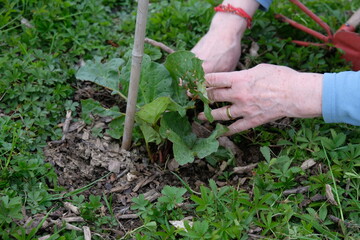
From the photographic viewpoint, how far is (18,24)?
282 centimetres

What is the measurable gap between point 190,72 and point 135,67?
1.13ft

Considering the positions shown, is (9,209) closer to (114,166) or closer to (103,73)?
(114,166)

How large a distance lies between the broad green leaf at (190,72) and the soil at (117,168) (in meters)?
0.35

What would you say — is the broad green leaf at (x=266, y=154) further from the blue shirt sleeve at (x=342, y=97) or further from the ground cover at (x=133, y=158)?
the blue shirt sleeve at (x=342, y=97)

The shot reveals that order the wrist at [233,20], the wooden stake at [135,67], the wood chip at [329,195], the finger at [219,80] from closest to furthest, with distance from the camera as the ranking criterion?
the wooden stake at [135,67] < the wood chip at [329,195] < the finger at [219,80] < the wrist at [233,20]

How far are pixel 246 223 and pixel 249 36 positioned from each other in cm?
154

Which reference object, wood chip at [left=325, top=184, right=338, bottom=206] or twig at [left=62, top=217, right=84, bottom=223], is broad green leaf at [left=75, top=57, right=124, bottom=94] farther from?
wood chip at [left=325, top=184, right=338, bottom=206]

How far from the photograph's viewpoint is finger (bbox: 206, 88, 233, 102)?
84.3 inches

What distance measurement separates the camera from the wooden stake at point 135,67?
5.73 feet

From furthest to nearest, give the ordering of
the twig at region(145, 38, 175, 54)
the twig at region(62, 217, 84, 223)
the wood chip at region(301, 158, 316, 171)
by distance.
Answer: the twig at region(145, 38, 175, 54), the wood chip at region(301, 158, 316, 171), the twig at region(62, 217, 84, 223)

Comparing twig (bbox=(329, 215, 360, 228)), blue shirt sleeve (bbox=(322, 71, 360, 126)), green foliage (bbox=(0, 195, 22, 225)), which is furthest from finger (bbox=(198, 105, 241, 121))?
green foliage (bbox=(0, 195, 22, 225))

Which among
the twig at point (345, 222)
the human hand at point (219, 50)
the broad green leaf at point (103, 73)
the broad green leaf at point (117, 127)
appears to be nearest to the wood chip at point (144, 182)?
the broad green leaf at point (117, 127)

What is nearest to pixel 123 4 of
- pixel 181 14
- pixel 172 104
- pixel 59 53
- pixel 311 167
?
pixel 181 14

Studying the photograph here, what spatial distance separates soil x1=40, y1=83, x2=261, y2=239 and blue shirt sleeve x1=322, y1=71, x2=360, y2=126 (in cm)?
52
